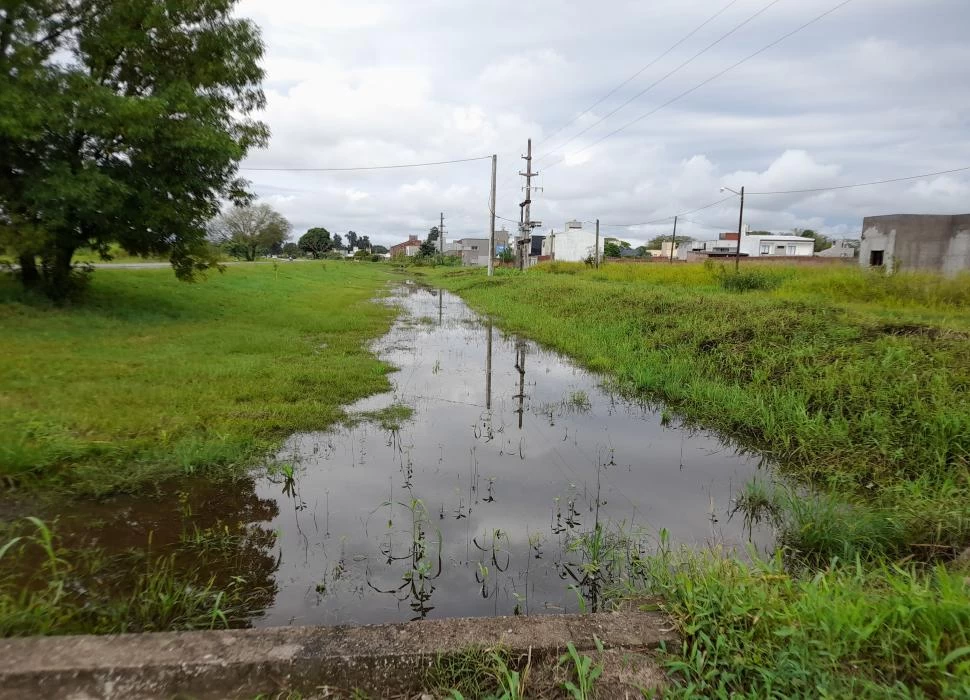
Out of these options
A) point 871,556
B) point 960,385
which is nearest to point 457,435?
point 871,556

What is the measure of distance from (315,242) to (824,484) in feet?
319

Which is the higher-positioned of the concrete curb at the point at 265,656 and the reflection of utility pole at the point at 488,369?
the concrete curb at the point at 265,656

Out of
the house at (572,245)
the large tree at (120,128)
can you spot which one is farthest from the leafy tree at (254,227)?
the large tree at (120,128)

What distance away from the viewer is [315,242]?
3718 inches

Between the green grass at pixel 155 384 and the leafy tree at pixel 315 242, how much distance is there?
81.4 metres

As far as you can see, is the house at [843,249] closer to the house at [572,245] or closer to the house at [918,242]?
the house at [572,245]

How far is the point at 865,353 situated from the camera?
729 centimetres

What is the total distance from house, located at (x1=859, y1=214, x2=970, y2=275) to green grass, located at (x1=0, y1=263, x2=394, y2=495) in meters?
18.0

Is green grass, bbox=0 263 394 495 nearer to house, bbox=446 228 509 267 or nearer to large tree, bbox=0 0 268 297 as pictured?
large tree, bbox=0 0 268 297

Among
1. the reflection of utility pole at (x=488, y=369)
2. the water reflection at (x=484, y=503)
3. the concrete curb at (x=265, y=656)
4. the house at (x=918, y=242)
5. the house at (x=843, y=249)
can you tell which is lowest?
the water reflection at (x=484, y=503)

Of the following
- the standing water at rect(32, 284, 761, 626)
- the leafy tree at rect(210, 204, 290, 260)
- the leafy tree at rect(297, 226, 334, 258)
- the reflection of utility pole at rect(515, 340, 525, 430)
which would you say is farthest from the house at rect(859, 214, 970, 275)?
the leafy tree at rect(297, 226, 334, 258)

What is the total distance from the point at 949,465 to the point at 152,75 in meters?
15.1

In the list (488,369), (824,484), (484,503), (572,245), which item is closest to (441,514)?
(484,503)

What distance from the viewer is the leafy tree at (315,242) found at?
92.7m
